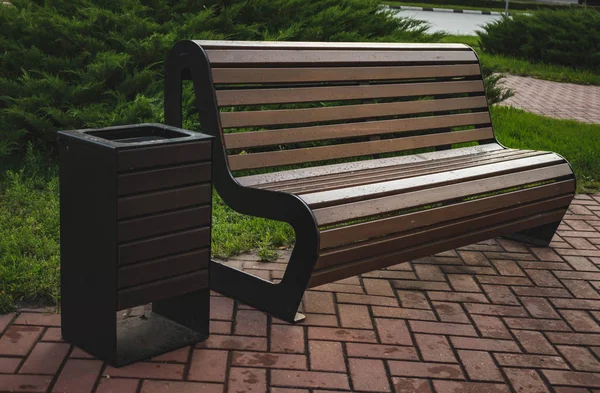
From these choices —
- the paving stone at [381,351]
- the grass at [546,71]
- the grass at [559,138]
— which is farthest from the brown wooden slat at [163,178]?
the grass at [546,71]

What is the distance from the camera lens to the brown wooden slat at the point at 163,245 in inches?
121

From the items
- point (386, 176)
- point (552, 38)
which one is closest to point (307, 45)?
point (386, 176)

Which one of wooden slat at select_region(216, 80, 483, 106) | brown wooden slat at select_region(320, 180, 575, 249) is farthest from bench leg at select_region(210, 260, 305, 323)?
wooden slat at select_region(216, 80, 483, 106)

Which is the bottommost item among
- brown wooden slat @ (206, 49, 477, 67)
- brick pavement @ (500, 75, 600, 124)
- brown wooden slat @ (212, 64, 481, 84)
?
brick pavement @ (500, 75, 600, 124)

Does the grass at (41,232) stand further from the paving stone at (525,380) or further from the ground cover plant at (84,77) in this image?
the paving stone at (525,380)

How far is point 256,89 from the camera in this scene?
13.2 ft

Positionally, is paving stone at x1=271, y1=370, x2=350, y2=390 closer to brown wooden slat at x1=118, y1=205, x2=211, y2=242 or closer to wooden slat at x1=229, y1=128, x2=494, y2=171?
brown wooden slat at x1=118, y1=205, x2=211, y2=242

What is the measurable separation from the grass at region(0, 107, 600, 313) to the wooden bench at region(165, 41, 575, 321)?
525 millimetres

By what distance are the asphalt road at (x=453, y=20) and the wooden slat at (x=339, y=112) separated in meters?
14.4

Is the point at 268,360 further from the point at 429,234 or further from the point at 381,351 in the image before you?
the point at 429,234

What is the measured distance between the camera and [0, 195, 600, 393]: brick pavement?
314 cm

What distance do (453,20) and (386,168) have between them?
20042 mm

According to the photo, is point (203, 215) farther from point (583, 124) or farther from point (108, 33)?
point (583, 124)

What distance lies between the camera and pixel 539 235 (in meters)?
4.97
